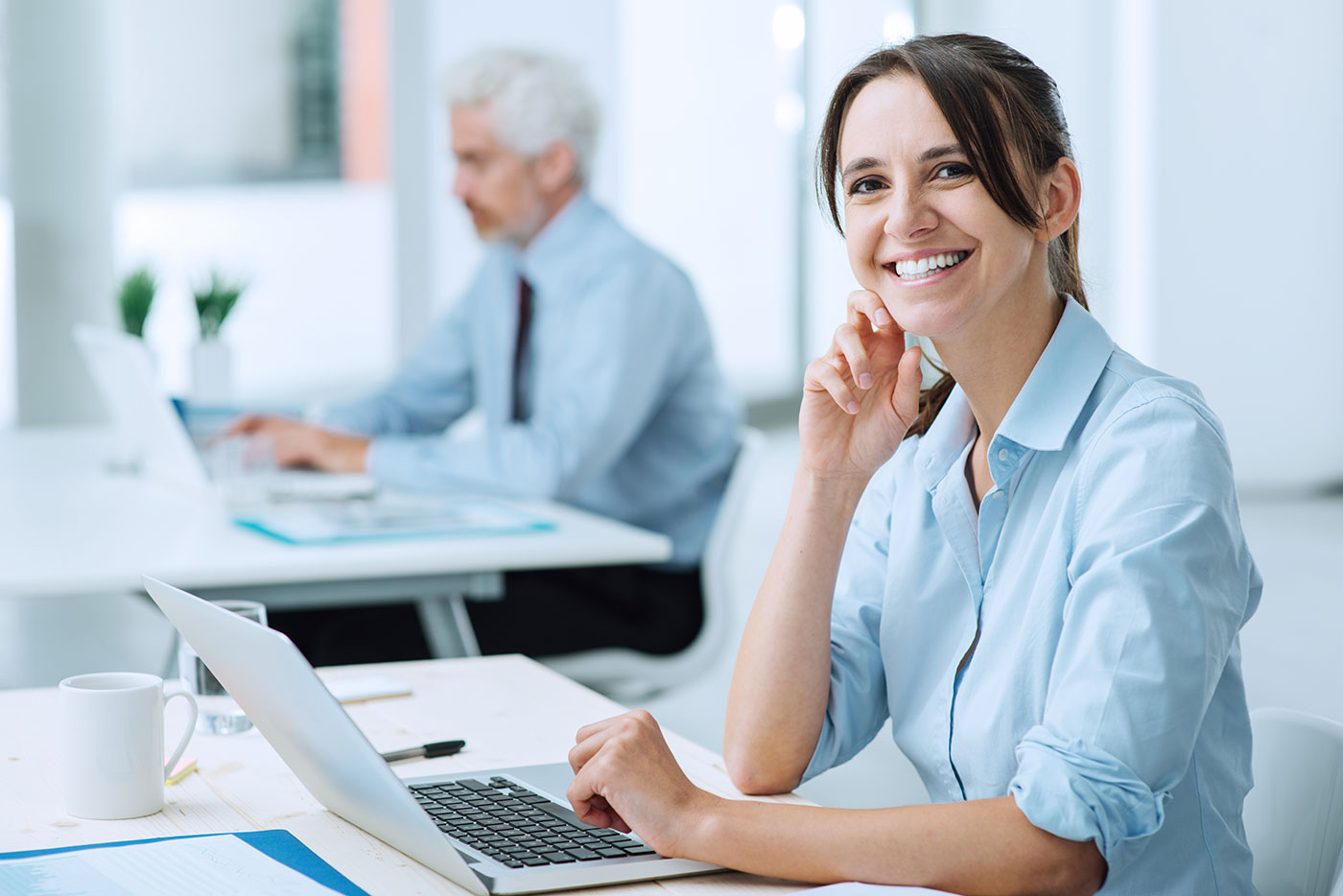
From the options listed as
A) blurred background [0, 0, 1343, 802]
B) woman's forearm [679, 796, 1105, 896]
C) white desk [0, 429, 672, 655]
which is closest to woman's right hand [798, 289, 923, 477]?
woman's forearm [679, 796, 1105, 896]

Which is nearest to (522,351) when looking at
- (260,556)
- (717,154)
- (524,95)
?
(524,95)

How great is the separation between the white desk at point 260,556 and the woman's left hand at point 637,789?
100cm

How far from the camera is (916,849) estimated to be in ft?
3.21

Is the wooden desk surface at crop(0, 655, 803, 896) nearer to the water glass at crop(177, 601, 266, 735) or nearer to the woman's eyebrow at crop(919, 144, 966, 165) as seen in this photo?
the water glass at crop(177, 601, 266, 735)

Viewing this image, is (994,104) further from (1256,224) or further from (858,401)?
(1256,224)

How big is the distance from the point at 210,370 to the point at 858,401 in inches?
78.7

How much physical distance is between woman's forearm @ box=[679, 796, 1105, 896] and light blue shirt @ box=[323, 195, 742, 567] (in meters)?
1.59

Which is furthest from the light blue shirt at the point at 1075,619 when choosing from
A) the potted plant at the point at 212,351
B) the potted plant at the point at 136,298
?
the potted plant at the point at 136,298

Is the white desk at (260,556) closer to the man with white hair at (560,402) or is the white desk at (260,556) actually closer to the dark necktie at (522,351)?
the man with white hair at (560,402)

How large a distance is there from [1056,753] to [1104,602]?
0.35ft

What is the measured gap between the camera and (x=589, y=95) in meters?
3.05

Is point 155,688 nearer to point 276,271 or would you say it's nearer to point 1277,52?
point 276,271

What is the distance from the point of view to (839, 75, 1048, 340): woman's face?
1171 mm

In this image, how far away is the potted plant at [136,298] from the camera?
3184 millimetres
